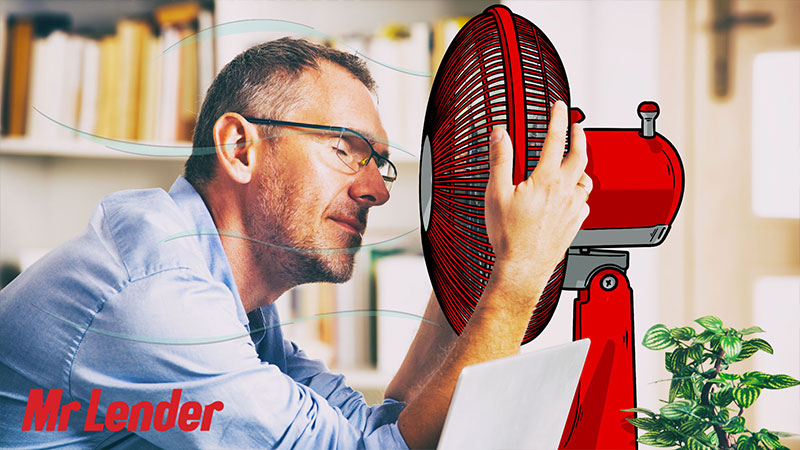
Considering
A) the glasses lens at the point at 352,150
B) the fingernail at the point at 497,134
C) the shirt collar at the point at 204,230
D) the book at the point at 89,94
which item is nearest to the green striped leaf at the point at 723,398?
the fingernail at the point at 497,134

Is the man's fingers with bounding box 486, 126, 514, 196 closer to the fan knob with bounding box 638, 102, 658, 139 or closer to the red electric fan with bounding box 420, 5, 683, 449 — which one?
the red electric fan with bounding box 420, 5, 683, 449

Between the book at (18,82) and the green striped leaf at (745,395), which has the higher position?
the book at (18,82)

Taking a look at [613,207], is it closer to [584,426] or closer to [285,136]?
[584,426]

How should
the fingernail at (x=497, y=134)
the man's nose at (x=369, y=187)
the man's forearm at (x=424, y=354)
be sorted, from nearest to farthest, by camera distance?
the fingernail at (x=497, y=134), the man's nose at (x=369, y=187), the man's forearm at (x=424, y=354)

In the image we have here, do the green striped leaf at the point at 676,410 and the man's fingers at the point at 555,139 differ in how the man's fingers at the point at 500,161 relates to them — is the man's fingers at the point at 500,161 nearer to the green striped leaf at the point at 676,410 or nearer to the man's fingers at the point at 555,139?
the man's fingers at the point at 555,139

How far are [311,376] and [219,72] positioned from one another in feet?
1.70

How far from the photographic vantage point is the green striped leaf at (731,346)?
0.92 metres

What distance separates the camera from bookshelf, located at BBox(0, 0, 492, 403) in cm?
97

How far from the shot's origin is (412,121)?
106 centimetres

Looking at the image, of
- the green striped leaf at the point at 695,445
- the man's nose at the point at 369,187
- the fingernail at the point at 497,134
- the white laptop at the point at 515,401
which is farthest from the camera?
the man's nose at the point at 369,187

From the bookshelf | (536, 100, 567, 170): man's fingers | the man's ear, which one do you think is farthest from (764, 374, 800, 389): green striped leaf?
the man's ear

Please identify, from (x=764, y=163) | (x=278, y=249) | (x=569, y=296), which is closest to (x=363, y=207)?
(x=278, y=249)

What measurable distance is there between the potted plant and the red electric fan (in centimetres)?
5

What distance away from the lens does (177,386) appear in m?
0.92
